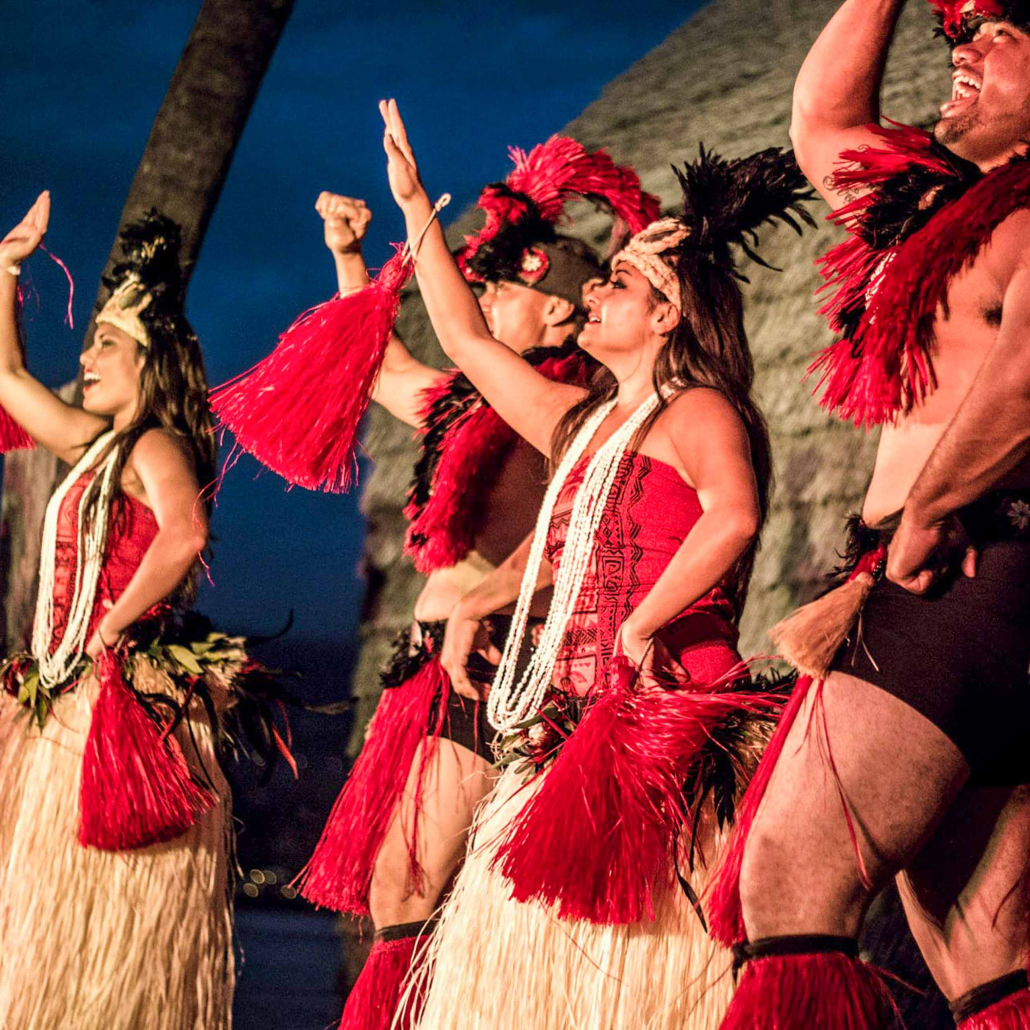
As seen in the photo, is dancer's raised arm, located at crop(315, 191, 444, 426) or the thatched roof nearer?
dancer's raised arm, located at crop(315, 191, 444, 426)

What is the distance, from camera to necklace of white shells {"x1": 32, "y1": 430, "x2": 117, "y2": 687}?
2906mm

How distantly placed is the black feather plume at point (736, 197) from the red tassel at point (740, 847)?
69 cm

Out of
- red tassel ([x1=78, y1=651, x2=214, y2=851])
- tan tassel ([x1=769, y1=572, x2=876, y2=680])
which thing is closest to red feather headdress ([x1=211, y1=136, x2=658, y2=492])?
red tassel ([x1=78, y1=651, x2=214, y2=851])

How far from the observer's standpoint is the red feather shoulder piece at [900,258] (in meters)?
1.51

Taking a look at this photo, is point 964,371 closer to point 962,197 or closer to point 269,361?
point 962,197

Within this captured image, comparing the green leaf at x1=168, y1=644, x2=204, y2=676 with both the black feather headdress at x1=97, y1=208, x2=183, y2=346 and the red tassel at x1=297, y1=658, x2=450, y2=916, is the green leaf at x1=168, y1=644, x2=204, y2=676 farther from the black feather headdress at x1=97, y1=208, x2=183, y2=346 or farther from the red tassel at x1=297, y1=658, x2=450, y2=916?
the black feather headdress at x1=97, y1=208, x2=183, y2=346

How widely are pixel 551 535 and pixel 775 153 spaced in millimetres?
615

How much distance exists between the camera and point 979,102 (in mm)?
1623

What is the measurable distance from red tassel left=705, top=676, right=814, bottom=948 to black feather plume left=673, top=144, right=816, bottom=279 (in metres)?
0.69

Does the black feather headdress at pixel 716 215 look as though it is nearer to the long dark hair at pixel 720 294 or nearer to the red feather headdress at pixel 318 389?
the long dark hair at pixel 720 294

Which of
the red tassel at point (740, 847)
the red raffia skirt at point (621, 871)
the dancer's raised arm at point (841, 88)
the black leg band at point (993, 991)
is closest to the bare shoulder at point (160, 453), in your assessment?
the red raffia skirt at point (621, 871)

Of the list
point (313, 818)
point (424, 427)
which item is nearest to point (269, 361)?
point (424, 427)

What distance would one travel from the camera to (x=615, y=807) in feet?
5.83

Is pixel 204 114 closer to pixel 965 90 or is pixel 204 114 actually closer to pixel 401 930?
pixel 401 930
